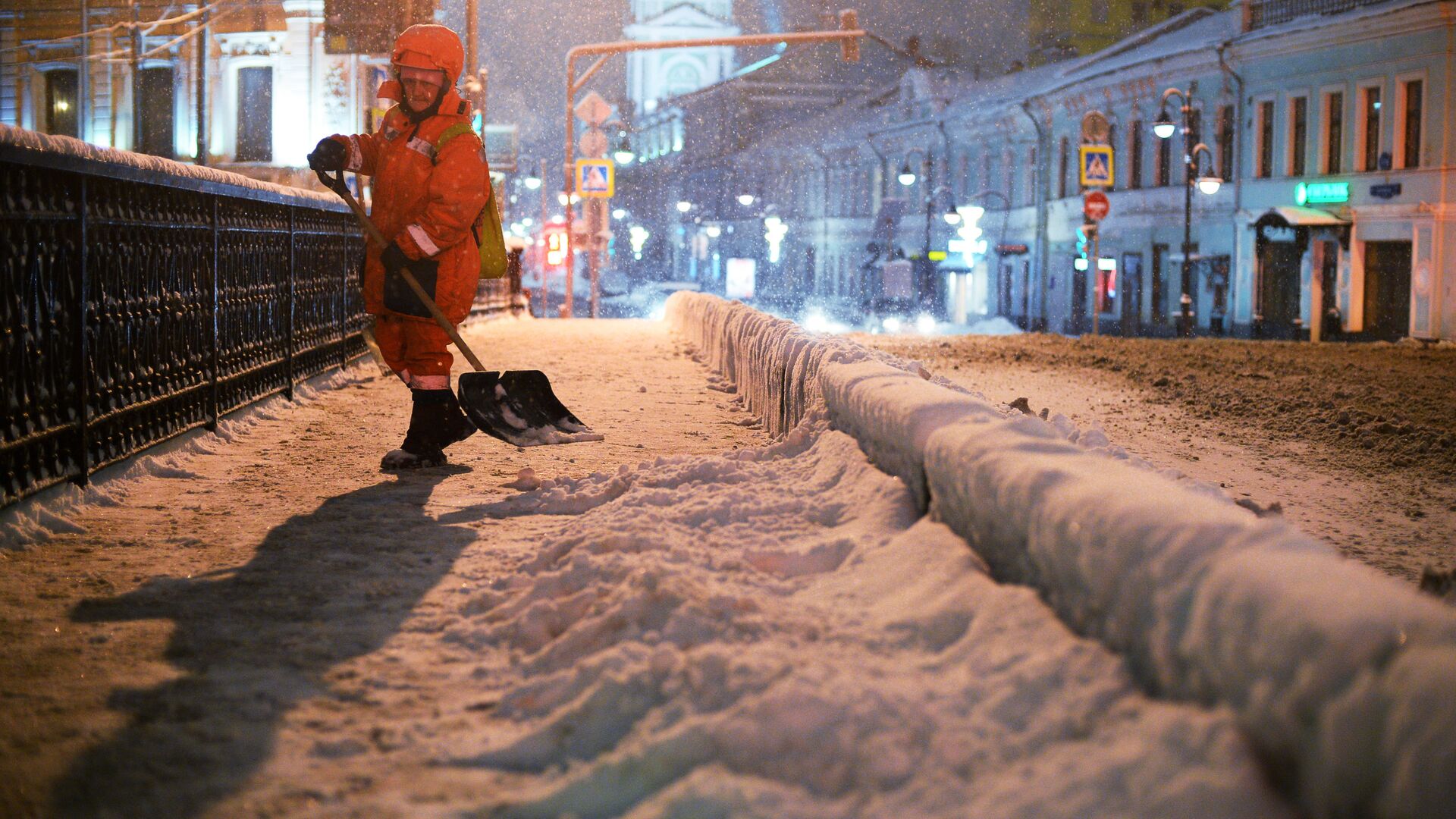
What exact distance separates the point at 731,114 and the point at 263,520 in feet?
249

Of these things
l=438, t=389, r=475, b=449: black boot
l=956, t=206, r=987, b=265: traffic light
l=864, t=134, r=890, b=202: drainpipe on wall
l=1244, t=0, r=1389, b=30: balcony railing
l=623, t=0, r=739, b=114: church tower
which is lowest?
l=438, t=389, r=475, b=449: black boot

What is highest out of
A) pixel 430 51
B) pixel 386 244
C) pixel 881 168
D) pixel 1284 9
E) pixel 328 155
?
pixel 1284 9

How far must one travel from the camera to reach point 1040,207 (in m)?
45.5

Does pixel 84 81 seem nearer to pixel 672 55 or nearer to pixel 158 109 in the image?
pixel 158 109

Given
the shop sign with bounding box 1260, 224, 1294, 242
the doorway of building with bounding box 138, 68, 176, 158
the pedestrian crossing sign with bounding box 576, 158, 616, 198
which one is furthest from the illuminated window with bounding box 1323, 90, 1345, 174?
the doorway of building with bounding box 138, 68, 176, 158

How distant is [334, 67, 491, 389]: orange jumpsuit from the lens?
6.74 metres

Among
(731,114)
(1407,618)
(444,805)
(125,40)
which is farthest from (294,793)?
(731,114)

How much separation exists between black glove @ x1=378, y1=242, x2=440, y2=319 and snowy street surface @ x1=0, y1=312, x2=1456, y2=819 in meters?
1.29

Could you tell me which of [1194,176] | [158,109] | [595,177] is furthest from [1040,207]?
[158,109]

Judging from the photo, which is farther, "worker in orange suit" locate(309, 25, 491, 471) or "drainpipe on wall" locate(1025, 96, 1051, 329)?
"drainpipe on wall" locate(1025, 96, 1051, 329)

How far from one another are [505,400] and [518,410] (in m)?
0.08

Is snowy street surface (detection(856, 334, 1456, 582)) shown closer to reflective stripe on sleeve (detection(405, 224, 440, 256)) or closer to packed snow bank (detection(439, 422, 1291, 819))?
packed snow bank (detection(439, 422, 1291, 819))

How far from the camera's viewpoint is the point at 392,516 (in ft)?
18.6

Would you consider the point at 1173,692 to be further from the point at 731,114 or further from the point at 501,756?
the point at 731,114
